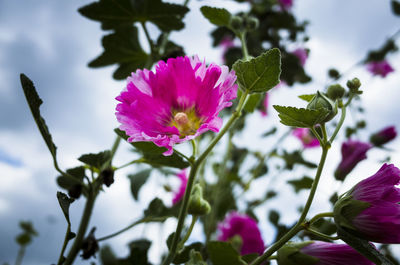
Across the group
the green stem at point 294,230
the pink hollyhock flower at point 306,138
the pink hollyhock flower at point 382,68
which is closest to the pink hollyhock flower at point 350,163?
the green stem at point 294,230

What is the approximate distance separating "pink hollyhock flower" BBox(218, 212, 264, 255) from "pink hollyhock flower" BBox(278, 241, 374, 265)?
0.27 m

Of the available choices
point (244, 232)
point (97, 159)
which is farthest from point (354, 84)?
point (244, 232)

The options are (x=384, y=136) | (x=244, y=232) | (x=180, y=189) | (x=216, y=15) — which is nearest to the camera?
(x=216, y=15)

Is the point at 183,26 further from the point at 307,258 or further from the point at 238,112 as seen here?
the point at 307,258

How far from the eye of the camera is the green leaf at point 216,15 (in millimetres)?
534

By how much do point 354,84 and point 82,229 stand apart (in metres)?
0.43

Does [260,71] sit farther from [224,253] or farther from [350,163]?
[350,163]

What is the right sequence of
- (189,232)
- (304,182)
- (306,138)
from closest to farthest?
1. (189,232)
2. (304,182)
3. (306,138)

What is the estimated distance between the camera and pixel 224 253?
16.7 inches

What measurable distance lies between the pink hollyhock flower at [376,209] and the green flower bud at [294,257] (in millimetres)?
55

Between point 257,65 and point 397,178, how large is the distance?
0.19 metres

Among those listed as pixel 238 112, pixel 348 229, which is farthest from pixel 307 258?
pixel 238 112

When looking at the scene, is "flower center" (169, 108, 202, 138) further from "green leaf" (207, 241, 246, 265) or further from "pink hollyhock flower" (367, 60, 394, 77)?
"pink hollyhock flower" (367, 60, 394, 77)

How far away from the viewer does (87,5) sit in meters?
0.61
